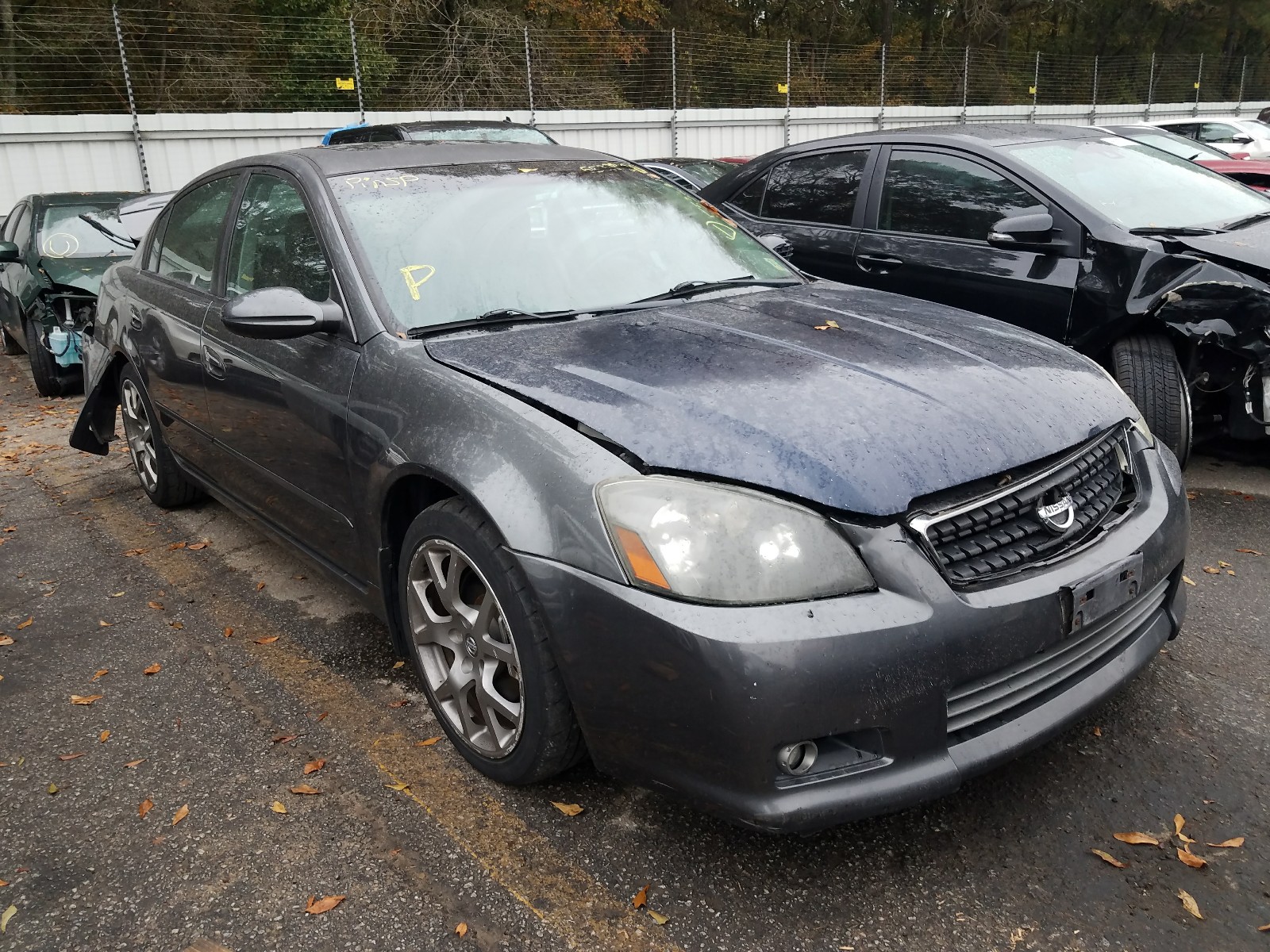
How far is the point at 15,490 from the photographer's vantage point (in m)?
5.43

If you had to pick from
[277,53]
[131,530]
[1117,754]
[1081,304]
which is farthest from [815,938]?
[277,53]

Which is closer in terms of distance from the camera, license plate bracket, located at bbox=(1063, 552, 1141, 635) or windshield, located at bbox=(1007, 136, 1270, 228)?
license plate bracket, located at bbox=(1063, 552, 1141, 635)

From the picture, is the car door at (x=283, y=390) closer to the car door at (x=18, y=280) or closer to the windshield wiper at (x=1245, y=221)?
the windshield wiper at (x=1245, y=221)

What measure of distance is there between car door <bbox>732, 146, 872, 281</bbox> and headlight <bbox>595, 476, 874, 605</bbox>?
11.8 ft

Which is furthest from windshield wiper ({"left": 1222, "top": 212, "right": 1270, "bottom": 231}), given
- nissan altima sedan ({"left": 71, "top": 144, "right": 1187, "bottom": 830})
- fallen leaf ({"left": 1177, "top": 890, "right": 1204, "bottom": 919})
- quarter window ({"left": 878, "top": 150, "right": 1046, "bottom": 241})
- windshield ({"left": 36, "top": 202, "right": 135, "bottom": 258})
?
windshield ({"left": 36, "top": 202, "right": 135, "bottom": 258})

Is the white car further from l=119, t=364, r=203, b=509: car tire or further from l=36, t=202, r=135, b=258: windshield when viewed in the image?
l=119, t=364, r=203, b=509: car tire

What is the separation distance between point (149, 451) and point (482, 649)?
313 cm

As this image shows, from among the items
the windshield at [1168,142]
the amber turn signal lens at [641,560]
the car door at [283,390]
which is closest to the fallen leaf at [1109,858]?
the amber turn signal lens at [641,560]

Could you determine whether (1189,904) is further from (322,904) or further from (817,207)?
(817,207)

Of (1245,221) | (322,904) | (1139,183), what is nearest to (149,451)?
(322,904)

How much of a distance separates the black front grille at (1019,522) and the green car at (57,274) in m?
6.93

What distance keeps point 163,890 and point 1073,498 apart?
7.44ft

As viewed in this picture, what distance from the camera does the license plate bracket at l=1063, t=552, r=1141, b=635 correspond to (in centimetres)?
215

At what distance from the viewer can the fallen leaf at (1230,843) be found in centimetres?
221
